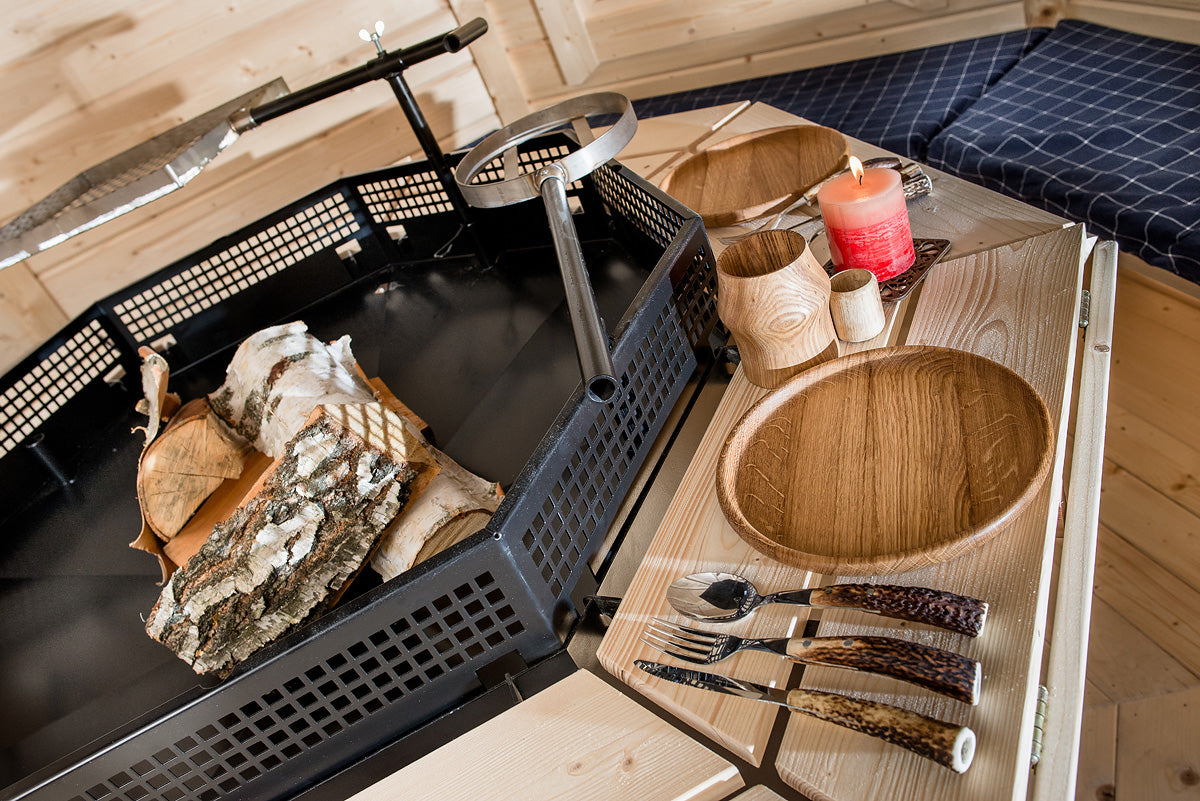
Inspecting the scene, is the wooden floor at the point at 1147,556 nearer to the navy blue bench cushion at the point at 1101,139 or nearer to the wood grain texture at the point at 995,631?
the navy blue bench cushion at the point at 1101,139

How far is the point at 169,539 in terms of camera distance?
1.32 metres

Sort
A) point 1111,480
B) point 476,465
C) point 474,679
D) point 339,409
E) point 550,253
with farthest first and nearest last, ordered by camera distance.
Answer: point 550,253
point 1111,480
point 476,465
point 339,409
point 474,679

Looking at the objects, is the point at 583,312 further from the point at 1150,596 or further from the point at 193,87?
the point at 193,87

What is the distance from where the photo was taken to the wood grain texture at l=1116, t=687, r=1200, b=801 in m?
1.26

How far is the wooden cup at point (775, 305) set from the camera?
911 millimetres

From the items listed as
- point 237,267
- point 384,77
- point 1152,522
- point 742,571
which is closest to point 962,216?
point 742,571

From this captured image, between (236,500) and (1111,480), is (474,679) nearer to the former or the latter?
(236,500)

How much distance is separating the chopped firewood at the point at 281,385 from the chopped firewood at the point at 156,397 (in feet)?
0.25

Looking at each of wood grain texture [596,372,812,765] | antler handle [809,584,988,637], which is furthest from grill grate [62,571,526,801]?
antler handle [809,584,988,637]

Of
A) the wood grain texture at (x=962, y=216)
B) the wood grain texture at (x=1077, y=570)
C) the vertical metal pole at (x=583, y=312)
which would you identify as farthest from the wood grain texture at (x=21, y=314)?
the wood grain texture at (x=1077, y=570)

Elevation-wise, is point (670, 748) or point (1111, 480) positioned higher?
point (670, 748)

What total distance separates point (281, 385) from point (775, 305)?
0.86 metres

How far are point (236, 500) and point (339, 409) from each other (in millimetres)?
420

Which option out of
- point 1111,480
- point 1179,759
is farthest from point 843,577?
point 1111,480
